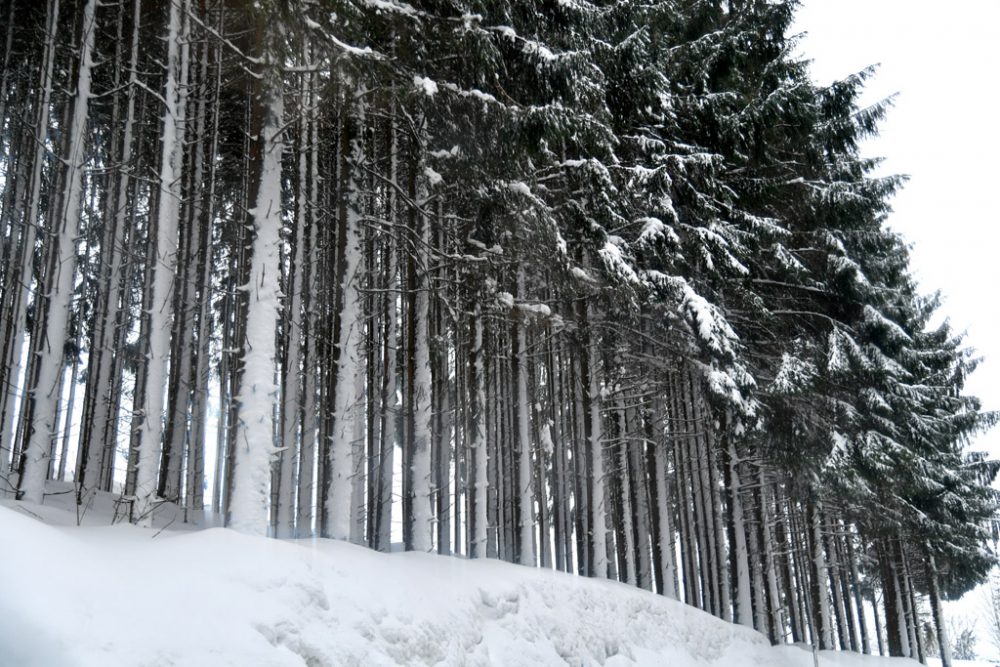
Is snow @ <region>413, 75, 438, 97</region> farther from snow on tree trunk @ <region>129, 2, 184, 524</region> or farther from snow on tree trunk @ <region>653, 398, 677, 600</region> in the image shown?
snow on tree trunk @ <region>653, 398, 677, 600</region>

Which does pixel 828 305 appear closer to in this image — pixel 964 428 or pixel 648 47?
pixel 648 47

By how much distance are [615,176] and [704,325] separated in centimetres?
340

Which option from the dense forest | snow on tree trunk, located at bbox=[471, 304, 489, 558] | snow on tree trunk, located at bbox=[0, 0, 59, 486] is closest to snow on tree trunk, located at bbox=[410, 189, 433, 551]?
the dense forest

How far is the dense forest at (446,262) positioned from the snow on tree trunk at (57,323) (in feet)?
0.14

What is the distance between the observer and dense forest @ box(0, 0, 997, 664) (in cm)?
898

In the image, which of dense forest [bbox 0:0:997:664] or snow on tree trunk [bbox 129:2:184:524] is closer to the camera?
snow on tree trunk [bbox 129:2:184:524]

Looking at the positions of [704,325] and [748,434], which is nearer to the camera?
[704,325]

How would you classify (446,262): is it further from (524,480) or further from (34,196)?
(34,196)

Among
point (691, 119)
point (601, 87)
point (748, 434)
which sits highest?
point (691, 119)

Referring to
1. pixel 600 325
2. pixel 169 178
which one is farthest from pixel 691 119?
pixel 169 178

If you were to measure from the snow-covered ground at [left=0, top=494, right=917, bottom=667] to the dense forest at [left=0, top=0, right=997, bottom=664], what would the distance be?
112 centimetres

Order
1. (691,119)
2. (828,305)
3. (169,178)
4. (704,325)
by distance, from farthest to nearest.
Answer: (828,305), (691,119), (704,325), (169,178)

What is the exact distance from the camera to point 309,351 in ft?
44.9

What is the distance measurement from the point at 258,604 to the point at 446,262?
6.73 metres
